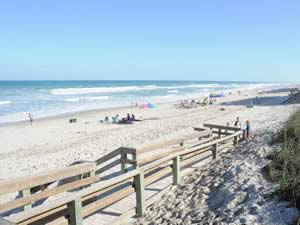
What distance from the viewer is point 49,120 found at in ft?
84.3

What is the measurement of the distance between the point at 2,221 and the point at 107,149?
38.3 feet

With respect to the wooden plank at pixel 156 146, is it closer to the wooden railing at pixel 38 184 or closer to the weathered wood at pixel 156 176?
the weathered wood at pixel 156 176

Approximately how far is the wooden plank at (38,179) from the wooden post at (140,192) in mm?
970

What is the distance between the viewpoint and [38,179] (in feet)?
15.6

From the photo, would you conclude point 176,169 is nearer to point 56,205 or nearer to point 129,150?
point 129,150

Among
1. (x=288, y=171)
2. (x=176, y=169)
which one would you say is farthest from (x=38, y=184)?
(x=288, y=171)

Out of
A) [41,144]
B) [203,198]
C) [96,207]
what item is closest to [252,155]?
[203,198]

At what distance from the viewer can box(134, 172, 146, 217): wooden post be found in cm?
502

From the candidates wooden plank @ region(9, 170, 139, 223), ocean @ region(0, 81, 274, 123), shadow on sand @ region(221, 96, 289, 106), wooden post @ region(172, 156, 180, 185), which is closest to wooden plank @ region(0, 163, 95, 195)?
wooden plank @ region(9, 170, 139, 223)

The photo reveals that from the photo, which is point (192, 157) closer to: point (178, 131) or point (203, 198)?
point (203, 198)

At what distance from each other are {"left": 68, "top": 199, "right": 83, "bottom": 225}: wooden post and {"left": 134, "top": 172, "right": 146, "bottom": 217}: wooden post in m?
1.30

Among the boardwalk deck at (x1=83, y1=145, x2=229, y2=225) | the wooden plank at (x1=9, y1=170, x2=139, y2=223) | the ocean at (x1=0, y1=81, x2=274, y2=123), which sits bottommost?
the ocean at (x1=0, y1=81, x2=274, y2=123)

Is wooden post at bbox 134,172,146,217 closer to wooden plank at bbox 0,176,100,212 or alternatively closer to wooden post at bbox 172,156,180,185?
wooden plank at bbox 0,176,100,212

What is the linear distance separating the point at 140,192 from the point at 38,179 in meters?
1.54
